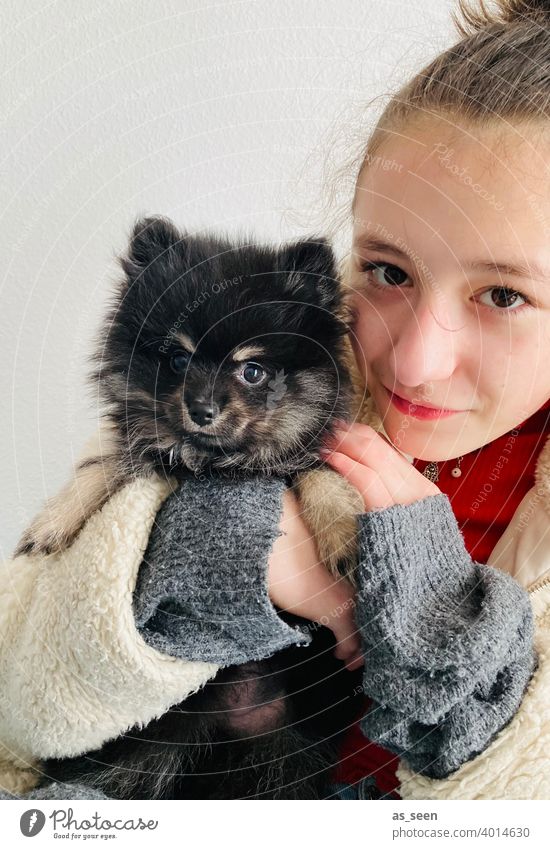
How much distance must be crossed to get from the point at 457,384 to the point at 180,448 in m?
0.38

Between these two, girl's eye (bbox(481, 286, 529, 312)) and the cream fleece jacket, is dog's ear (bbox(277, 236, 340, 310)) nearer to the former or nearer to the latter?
girl's eye (bbox(481, 286, 529, 312))

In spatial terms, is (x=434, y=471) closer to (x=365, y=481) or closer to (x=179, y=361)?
(x=365, y=481)

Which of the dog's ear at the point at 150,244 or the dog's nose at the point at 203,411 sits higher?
the dog's ear at the point at 150,244

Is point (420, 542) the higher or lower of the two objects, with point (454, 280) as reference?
lower

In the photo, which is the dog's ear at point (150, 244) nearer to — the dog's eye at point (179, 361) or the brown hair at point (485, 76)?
the dog's eye at point (179, 361)

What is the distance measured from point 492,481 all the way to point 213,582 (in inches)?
20.3

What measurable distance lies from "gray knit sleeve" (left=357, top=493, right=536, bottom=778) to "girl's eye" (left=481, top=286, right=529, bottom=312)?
0.92ft

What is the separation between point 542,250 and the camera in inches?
37.1

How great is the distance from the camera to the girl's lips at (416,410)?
1.07 metres

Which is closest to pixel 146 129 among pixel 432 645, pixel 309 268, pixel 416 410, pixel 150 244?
pixel 150 244

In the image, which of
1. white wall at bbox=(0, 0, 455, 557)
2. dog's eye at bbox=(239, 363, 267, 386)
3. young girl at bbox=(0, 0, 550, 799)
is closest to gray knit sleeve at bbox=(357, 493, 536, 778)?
young girl at bbox=(0, 0, 550, 799)

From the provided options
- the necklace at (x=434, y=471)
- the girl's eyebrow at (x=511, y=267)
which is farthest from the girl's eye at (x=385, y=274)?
the necklace at (x=434, y=471)

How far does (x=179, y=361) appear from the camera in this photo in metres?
0.96

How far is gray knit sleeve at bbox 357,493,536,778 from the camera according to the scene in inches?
34.5
